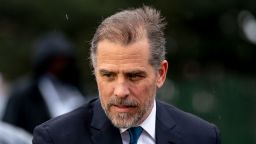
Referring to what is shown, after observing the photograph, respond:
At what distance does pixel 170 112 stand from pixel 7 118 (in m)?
4.67

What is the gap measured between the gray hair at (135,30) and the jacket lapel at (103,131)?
298mm

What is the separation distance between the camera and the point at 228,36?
2155 cm

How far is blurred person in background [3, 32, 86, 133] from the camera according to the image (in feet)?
36.1

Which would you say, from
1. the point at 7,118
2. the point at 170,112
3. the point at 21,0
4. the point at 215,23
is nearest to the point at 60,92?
the point at 7,118

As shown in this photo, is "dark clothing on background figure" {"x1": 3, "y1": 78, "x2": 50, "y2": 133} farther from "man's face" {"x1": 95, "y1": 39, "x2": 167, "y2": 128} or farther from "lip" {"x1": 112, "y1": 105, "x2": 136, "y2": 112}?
"lip" {"x1": 112, "y1": 105, "x2": 136, "y2": 112}

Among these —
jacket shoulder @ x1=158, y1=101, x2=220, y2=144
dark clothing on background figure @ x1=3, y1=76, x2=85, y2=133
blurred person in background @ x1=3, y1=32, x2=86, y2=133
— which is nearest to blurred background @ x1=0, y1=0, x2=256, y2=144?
blurred person in background @ x1=3, y1=32, x2=86, y2=133

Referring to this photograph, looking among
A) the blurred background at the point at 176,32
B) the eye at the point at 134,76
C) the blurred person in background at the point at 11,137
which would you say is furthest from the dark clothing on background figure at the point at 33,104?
the blurred background at the point at 176,32

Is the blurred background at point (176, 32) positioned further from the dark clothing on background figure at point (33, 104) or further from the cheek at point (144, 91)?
the cheek at point (144, 91)

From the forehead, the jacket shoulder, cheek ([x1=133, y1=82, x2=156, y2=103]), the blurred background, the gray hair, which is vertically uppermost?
the gray hair

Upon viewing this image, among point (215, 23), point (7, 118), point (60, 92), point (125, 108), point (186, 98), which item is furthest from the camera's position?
point (215, 23)

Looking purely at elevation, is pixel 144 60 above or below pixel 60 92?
above

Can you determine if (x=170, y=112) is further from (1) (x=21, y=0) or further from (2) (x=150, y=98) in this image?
(1) (x=21, y=0)

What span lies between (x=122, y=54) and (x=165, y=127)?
1.93 feet

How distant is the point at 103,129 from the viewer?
6.11 m
